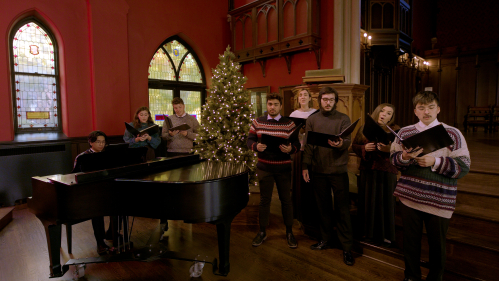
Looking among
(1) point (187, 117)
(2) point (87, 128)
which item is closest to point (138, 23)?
(2) point (87, 128)

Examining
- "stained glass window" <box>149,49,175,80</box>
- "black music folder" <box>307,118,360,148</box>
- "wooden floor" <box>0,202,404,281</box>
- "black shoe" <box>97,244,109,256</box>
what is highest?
"stained glass window" <box>149,49,175,80</box>

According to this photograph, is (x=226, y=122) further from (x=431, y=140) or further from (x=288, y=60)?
(x=288, y=60)

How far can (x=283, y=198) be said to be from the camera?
118 inches

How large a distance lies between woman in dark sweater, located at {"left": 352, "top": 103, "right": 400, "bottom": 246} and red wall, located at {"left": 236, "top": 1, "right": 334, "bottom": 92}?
3602 millimetres

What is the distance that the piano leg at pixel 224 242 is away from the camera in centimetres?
224

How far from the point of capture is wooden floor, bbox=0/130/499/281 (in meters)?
2.46

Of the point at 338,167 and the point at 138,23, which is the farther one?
the point at 138,23

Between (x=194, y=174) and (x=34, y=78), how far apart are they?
173 inches

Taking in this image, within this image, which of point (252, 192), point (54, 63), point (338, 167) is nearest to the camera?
point (338, 167)

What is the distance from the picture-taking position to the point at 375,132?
2320 mm

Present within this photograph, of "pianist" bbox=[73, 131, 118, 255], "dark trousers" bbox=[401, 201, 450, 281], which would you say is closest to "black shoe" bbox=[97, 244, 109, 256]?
"pianist" bbox=[73, 131, 118, 255]

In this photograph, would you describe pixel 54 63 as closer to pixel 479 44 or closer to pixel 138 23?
pixel 138 23

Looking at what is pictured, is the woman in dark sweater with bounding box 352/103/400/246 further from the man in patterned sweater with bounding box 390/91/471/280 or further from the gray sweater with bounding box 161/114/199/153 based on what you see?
the gray sweater with bounding box 161/114/199/153

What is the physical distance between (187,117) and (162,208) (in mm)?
2341
